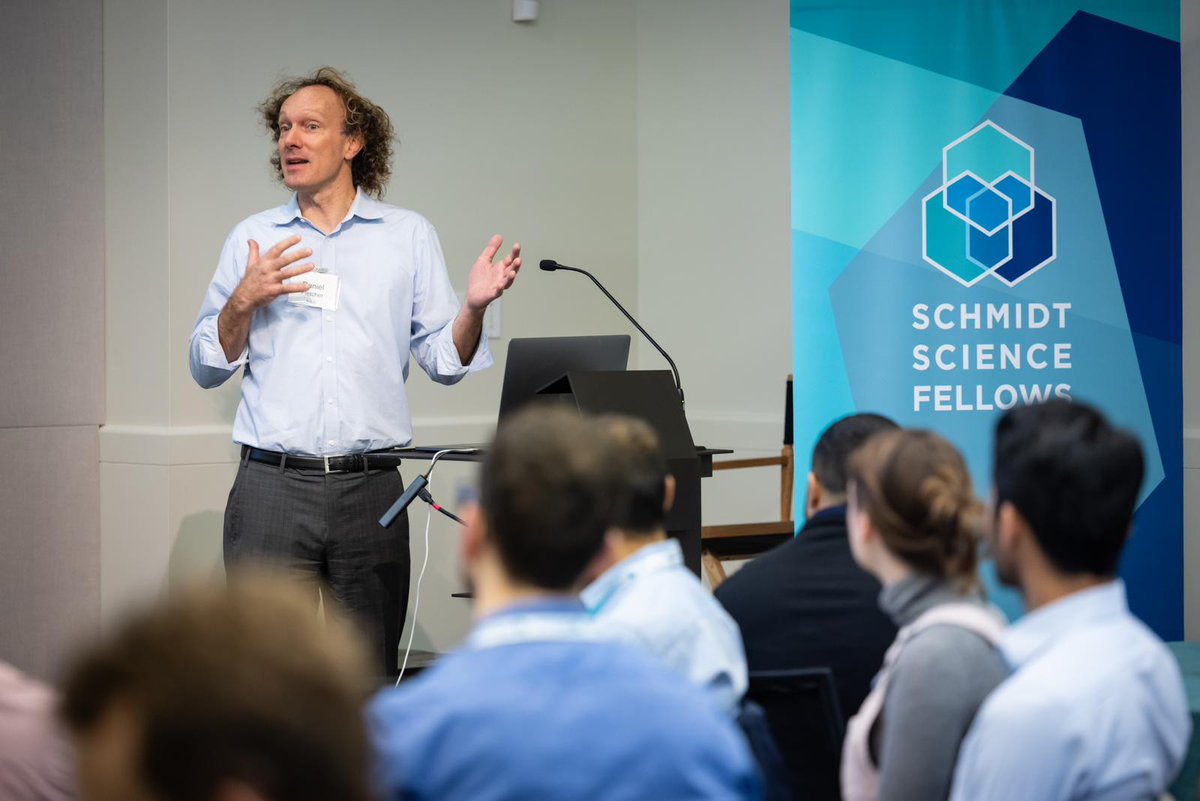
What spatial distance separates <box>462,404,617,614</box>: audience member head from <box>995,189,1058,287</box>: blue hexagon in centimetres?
287

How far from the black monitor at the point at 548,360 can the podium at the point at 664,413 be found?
11cm

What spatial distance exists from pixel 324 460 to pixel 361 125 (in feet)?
3.04

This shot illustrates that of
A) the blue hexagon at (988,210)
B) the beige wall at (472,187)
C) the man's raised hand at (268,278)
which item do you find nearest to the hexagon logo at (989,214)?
the blue hexagon at (988,210)

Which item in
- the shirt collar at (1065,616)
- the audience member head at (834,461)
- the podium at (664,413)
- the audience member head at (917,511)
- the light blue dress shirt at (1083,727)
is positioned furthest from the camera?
the podium at (664,413)

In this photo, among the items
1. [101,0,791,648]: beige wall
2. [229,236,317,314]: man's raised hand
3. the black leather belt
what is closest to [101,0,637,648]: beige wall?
[101,0,791,648]: beige wall

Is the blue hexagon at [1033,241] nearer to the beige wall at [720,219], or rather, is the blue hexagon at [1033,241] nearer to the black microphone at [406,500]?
the beige wall at [720,219]

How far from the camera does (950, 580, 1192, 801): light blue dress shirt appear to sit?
1346mm

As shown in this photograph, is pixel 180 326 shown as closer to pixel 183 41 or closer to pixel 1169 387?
pixel 183 41

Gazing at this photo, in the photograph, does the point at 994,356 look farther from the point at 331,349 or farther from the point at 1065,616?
the point at 1065,616

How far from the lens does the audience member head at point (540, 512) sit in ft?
3.99

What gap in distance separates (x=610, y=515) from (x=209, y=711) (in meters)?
0.61

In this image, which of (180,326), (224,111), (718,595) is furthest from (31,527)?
(718,595)

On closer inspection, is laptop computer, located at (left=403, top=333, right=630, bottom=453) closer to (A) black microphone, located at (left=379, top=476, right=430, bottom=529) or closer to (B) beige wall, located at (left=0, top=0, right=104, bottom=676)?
(A) black microphone, located at (left=379, top=476, right=430, bottom=529)

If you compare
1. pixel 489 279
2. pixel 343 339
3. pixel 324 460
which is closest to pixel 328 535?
pixel 324 460
